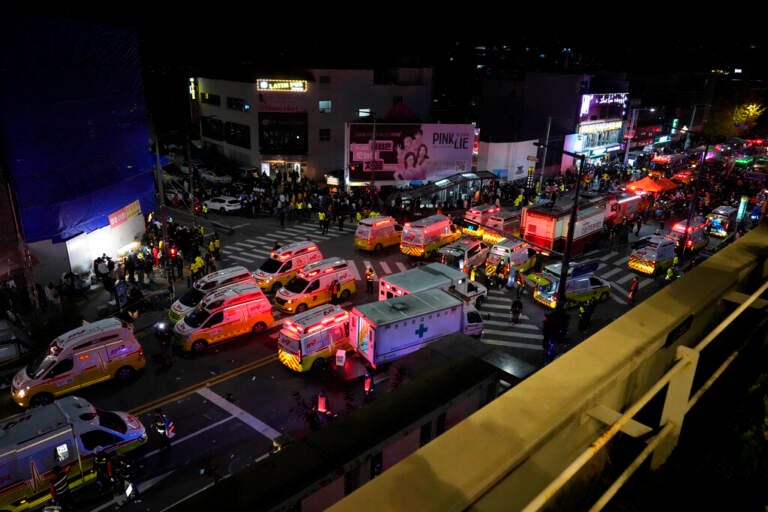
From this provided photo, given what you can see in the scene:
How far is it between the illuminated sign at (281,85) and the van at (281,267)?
26988mm

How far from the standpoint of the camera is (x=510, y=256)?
1121 inches

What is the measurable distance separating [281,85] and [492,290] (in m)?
31.5

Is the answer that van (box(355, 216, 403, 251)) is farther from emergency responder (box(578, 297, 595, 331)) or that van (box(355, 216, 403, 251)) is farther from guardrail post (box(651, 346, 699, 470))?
guardrail post (box(651, 346, 699, 470))

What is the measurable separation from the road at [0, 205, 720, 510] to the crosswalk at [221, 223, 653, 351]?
9cm

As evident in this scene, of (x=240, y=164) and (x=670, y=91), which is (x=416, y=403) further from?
(x=670, y=91)

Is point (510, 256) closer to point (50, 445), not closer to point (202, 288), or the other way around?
point (202, 288)

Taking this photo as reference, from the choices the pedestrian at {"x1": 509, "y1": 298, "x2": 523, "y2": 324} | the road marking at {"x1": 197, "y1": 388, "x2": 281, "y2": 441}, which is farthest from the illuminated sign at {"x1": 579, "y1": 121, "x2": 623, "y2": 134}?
the road marking at {"x1": 197, "y1": 388, "x2": 281, "y2": 441}

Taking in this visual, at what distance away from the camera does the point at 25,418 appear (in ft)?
44.9

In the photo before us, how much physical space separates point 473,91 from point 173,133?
52211 mm

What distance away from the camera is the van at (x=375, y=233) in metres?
32.3

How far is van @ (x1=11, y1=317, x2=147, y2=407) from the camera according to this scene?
17.1 metres

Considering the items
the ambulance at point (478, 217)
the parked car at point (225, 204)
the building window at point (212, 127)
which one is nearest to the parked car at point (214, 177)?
the parked car at point (225, 204)

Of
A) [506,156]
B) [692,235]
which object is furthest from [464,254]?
[506,156]

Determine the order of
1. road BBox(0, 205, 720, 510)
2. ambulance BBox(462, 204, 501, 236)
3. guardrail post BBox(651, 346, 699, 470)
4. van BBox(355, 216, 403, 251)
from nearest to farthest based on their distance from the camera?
1. guardrail post BBox(651, 346, 699, 470)
2. road BBox(0, 205, 720, 510)
3. van BBox(355, 216, 403, 251)
4. ambulance BBox(462, 204, 501, 236)
